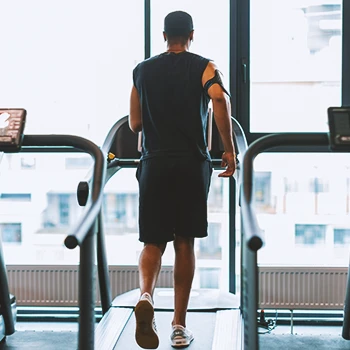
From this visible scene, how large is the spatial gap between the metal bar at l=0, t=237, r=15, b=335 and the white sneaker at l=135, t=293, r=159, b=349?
3.74 feet

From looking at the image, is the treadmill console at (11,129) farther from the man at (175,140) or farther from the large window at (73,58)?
the large window at (73,58)

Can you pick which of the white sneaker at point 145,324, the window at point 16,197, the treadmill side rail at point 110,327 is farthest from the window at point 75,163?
the white sneaker at point 145,324

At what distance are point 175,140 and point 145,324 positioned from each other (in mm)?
847

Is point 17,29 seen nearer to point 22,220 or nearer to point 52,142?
point 22,220

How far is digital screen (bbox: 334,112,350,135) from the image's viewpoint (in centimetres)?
262

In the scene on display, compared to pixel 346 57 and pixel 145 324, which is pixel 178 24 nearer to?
pixel 145 324

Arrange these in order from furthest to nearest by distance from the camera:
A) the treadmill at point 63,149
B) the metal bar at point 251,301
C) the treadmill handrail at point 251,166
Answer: the treadmill at point 63,149
the metal bar at point 251,301
the treadmill handrail at point 251,166

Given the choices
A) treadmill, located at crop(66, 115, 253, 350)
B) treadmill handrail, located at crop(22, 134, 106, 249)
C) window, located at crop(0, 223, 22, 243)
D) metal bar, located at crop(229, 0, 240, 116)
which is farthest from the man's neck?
window, located at crop(0, 223, 22, 243)

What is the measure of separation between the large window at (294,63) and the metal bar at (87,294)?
2021mm

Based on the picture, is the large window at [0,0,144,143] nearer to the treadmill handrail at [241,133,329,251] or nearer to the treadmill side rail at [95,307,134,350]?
the treadmill side rail at [95,307,134,350]

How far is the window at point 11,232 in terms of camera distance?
4199mm

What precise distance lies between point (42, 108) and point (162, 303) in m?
1.57

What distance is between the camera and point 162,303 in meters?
3.68

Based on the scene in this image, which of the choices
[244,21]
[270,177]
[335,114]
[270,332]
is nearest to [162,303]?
[270,332]
